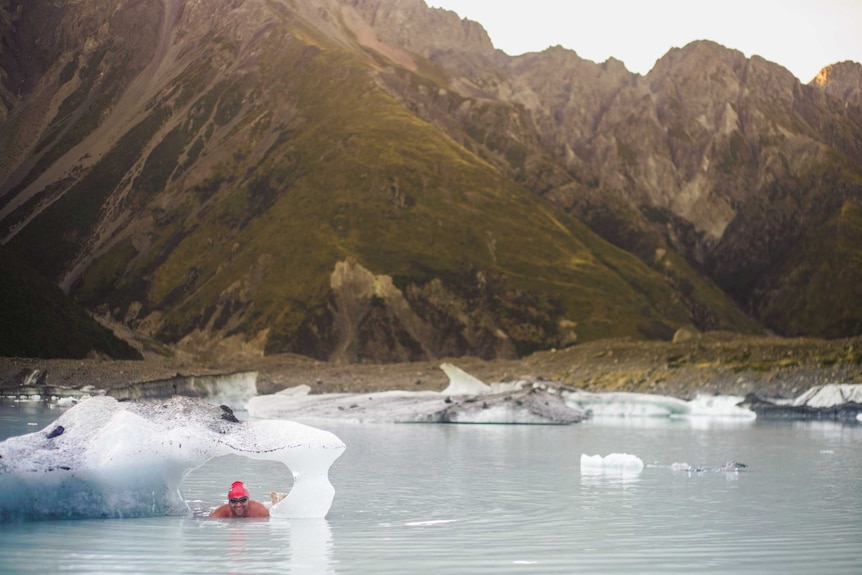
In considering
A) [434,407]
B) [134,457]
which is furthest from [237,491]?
[434,407]

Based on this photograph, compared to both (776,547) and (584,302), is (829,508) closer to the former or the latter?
(776,547)

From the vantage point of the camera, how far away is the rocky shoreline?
62.3 meters

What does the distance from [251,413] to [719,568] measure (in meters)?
43.4

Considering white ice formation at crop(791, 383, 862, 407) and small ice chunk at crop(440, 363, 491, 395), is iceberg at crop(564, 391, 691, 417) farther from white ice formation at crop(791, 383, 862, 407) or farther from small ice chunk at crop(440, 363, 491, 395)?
white ice formation at crop(791, 383, 862, 407)

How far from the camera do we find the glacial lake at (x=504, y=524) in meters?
15.1

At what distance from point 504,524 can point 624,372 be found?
50997mm

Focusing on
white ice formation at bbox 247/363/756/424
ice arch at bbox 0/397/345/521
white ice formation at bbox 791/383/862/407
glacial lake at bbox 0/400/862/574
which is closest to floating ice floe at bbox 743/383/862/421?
white ice formation at bbox 791/383/862/407

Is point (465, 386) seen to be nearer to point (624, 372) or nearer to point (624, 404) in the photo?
point (624, 404)

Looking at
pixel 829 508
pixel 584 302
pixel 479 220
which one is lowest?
pixel 829 508

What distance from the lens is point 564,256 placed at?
199000 millimetres

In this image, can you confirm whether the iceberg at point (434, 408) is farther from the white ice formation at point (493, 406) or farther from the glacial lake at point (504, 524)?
the glacial lake at point (504, 524)

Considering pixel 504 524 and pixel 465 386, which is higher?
pixel 465 386

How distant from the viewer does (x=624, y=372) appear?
69500 mm

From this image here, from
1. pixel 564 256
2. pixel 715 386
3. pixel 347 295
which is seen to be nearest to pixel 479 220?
pixel 564 256
